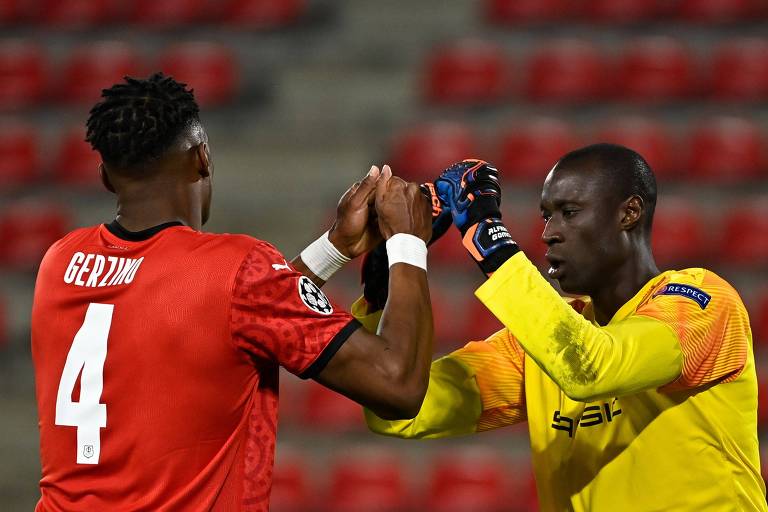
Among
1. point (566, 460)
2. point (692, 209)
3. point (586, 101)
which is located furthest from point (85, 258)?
point (586, 101)

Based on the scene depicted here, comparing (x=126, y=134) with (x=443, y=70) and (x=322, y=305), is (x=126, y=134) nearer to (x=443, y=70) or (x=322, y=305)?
(x=322, y=305)

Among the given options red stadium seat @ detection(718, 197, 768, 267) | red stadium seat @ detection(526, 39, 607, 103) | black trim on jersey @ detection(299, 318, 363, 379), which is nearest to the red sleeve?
black trim on jersey @ detection(299, 318, 363, 379)

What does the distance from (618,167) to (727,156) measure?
20.1 feet

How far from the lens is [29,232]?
29.4 feet

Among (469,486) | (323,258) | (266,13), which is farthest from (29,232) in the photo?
(323,258)

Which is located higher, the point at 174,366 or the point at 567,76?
the point at 174,366

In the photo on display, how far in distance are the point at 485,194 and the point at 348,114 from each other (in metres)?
7.11

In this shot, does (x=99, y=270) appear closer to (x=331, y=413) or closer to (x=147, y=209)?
(x=147, y=209)

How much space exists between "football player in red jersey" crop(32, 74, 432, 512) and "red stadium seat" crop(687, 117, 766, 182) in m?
6.73

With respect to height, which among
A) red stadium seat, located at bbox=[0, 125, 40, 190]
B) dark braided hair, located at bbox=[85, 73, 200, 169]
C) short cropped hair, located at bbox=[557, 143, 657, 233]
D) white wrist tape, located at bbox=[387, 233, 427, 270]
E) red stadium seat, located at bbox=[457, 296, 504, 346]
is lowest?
red stadium seat, located at bbox=[457, 296, 504, 346]

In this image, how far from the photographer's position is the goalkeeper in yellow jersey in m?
2.79

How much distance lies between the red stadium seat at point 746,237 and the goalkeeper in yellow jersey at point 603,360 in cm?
522

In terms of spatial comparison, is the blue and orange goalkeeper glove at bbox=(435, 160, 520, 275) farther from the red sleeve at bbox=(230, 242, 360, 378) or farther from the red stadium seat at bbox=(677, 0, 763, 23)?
the red stadium seat at bbox=(677, 0, 763, 23)

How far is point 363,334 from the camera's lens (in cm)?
262
